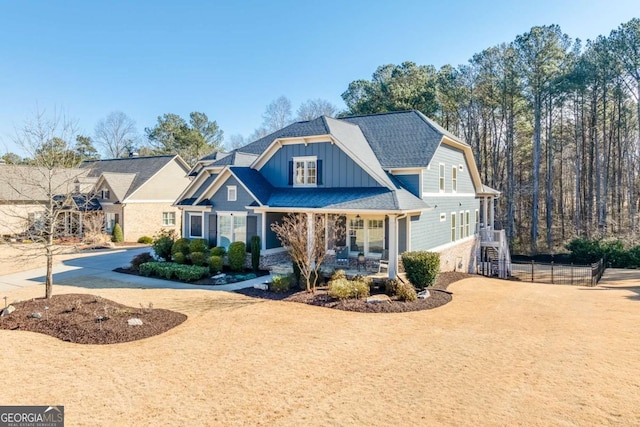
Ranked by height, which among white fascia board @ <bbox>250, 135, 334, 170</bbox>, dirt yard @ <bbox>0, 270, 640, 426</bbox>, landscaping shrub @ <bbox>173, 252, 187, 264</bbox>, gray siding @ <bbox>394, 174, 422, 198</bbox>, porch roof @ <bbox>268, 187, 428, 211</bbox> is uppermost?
white fascia board @ <bbox>250, 135, 334, 170</bbox>

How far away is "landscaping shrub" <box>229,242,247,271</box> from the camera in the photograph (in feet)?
60.0


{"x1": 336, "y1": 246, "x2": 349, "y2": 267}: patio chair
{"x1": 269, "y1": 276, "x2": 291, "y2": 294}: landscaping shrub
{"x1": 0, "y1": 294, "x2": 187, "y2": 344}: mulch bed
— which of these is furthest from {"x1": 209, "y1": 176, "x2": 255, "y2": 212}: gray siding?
{"x1": 0, "y1": 294, "x2": 187, "y2": 344}: mulch bed

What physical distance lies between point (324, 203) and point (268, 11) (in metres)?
10.6

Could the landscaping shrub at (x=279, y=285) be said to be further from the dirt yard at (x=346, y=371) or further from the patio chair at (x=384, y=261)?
the patio chair at (x=384, y=261)

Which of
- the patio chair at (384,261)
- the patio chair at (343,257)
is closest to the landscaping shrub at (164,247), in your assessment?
the patio chair at (343,257)

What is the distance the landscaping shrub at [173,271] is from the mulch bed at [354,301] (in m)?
3.26

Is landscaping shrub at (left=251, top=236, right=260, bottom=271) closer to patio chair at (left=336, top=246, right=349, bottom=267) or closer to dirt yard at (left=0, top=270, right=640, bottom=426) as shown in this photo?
patio chair at (left=336, top=246, right=349, bottom=267)

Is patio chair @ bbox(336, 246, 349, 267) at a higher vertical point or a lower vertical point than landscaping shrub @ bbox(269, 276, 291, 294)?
higher

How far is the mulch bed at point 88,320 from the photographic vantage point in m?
9.45

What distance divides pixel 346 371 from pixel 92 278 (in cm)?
1495

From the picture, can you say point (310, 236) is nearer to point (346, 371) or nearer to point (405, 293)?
point (405, 293)

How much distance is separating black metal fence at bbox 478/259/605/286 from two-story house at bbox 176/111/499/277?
391 centimetres

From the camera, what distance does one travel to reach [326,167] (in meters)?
19.1

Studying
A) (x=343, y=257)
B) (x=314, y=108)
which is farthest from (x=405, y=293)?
(x=314, y=108)
